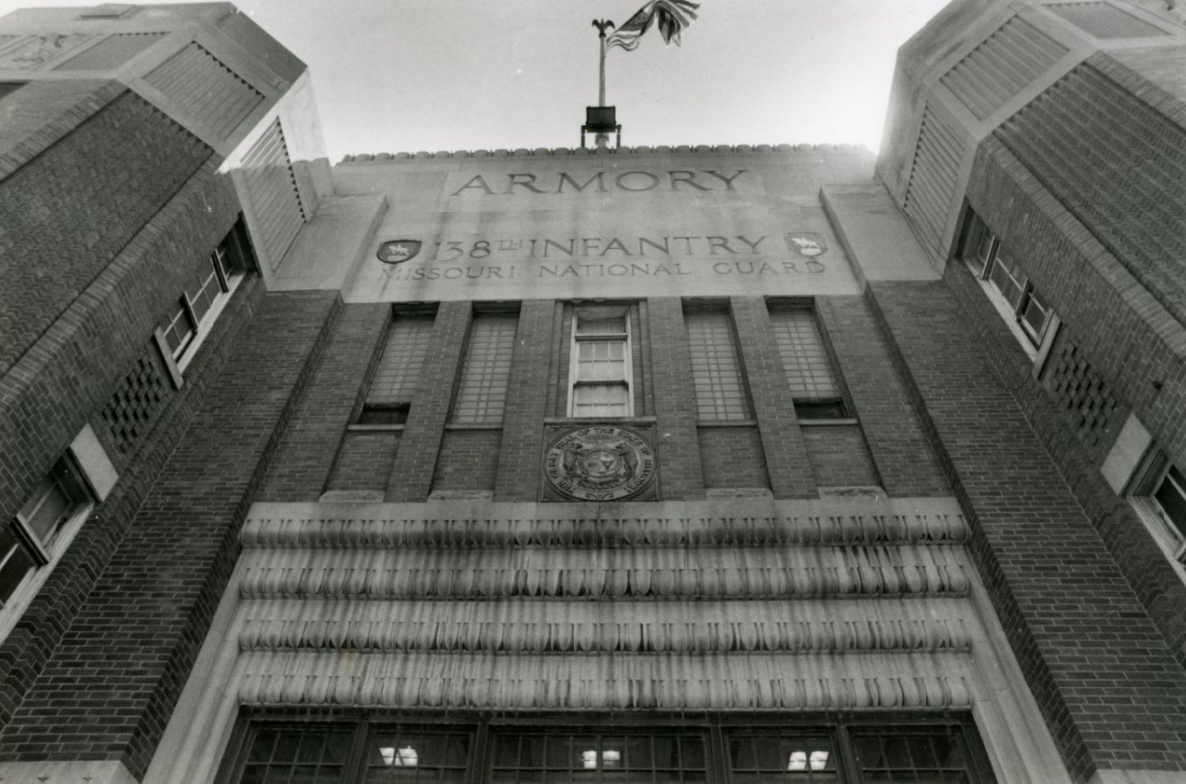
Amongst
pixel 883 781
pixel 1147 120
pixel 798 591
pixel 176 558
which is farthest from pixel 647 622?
pixel 1147 120

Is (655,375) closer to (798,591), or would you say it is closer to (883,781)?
(798,591)

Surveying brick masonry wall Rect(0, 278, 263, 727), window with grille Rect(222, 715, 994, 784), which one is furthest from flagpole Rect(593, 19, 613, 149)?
window with grille Rect(222, 715, 994, 784)

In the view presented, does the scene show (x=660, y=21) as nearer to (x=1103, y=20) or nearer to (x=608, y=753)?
(x=1103, y=20)

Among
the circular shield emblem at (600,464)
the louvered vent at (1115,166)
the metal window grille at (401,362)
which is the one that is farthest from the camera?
the metal window grille at (401,362)

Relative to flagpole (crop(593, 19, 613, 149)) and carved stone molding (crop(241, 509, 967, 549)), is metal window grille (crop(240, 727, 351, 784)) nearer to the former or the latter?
carved stone molding (crop(241, 509, 967, 549))

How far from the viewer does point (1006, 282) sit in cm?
1087

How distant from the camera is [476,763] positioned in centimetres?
729

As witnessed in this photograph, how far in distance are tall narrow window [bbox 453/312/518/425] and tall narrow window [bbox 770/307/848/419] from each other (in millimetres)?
3641

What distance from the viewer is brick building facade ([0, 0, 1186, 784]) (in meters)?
7.35

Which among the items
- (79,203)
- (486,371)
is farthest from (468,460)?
(79,203)

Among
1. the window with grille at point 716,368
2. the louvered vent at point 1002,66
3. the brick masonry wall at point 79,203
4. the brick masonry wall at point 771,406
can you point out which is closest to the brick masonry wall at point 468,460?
the brick masonry wall at point 771,406

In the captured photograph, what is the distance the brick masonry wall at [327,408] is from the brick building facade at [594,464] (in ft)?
0.21

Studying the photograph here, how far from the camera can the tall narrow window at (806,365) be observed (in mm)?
10523

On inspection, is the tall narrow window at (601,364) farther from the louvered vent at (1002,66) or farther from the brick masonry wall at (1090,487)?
the louvered vent at (1002,66)
